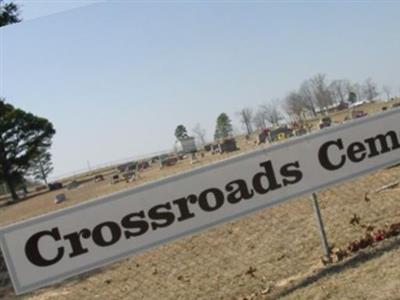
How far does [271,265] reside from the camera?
20.6ft

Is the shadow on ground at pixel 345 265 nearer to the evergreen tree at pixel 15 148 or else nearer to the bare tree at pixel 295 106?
the bare tree at pixel 295 106

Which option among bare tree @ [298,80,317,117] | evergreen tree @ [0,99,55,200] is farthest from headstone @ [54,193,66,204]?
bare tree @ [298,80,317,117]

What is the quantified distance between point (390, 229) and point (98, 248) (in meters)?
3.54

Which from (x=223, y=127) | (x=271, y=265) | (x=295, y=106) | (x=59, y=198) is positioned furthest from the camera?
(x=59, y=198)

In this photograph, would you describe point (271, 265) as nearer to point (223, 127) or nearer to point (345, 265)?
point (345, 265)

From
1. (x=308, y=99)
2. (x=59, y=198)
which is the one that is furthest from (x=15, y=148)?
(x=308, y=99)

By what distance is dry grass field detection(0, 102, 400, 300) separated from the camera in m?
5.32

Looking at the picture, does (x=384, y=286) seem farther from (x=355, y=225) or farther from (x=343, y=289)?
(x=355, y=225)

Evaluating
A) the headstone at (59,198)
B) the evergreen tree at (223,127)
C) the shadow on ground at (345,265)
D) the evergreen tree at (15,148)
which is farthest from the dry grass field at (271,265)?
the headstone at (59,198)

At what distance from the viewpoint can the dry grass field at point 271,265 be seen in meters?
5.32

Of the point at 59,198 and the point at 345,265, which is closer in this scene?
the point at 345,265

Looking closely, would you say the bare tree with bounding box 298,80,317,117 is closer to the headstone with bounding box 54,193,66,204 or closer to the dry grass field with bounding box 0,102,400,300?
the dry grass field with bounding box 0,102,400,300

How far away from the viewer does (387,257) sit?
5.61 meters

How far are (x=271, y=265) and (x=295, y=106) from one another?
5.74 meters
